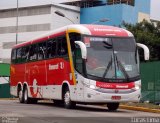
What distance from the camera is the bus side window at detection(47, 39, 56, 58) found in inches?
907

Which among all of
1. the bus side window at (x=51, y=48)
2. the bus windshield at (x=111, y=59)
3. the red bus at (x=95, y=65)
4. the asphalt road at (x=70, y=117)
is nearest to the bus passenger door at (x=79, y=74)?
the red bus at (x=95, y=65)

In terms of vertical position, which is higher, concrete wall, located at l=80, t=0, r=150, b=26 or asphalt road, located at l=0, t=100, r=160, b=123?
concrete wall, located at l=80, t=0, r=150, b=26

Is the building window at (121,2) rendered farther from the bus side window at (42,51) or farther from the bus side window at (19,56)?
the bus side window at (42,51)

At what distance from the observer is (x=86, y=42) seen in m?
19.9

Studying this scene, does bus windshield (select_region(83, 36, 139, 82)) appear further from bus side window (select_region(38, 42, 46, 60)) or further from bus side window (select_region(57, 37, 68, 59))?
bus side window (select_region(38, 42, 46, 60))

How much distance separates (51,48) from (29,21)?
223ft

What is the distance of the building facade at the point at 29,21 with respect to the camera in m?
87.9

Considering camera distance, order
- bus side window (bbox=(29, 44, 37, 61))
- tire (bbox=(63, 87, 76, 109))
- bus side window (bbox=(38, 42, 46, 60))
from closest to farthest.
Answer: tire (bbox=(63, 87, 76, 109)), bus side window (bbox=(38, 42, 46, 60)), bus side window (bbox=(29, 44, 37, 61))

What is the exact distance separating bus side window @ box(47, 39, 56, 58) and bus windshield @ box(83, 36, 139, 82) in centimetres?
341

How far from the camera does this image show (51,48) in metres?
23.4

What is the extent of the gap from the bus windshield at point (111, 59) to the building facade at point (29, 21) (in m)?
66.2

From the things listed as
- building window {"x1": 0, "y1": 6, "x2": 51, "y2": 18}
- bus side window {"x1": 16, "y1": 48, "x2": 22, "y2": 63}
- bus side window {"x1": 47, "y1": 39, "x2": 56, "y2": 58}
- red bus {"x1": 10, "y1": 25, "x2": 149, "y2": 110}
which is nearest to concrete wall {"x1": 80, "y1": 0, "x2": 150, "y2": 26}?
building window {"x1": 0, "y1": 6, "x2": 51, "y2": 18}

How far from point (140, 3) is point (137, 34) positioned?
4016cm

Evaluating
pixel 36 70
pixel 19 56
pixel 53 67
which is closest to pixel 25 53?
pixel 19 56
